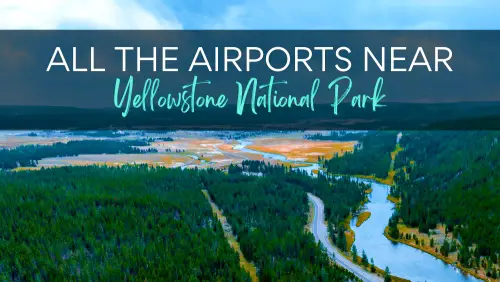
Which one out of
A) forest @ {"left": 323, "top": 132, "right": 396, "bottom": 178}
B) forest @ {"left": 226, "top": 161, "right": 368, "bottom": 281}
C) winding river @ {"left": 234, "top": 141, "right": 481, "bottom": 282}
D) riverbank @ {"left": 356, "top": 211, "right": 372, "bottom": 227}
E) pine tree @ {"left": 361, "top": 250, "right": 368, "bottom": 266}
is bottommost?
winding river @ {"left": 234, "top": 141, "right": 481, "bottom": 282}

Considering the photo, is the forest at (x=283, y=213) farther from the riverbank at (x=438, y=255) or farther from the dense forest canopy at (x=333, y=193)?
the riverbank at (x=438, y=255)

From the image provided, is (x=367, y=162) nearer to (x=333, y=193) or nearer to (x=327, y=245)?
(x=333, y=193)

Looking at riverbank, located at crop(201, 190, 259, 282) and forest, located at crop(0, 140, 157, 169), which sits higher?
forest, located at crop(0, 140, 157, 169)

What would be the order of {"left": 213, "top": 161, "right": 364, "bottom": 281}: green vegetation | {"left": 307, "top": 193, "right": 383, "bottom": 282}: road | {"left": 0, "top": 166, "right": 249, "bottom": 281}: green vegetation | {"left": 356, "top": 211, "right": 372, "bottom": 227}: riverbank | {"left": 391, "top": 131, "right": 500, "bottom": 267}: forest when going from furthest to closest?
1. {"left": 356, "top": 211, "right": 372, "bottom": 227}: riverbank
2. {"left": 391, "top": 131, "right": 500, "bottom": 267}: forest
3. {"left": 307, "top": 193, "right": 383, "bottom": 282}: road
4. {"left": 213, "top": 161, "right": 364, "bottom": 281}: green vegetation
5. {"left": 0, "top": 166, "right": 249, "bottom": 281}: green vegetation

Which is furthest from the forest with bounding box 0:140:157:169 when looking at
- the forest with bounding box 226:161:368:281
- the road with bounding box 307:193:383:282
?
the road with bounding box 307:193:383:282

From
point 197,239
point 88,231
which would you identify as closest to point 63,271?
point 88,231

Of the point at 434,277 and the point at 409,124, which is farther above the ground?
the point at 409,124

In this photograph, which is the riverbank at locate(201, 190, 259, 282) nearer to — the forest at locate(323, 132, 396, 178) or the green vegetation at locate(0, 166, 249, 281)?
the green vegetation at locate(0, 166, 249, 281)

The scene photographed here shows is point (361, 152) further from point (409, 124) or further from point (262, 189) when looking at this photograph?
point (262, 189)
